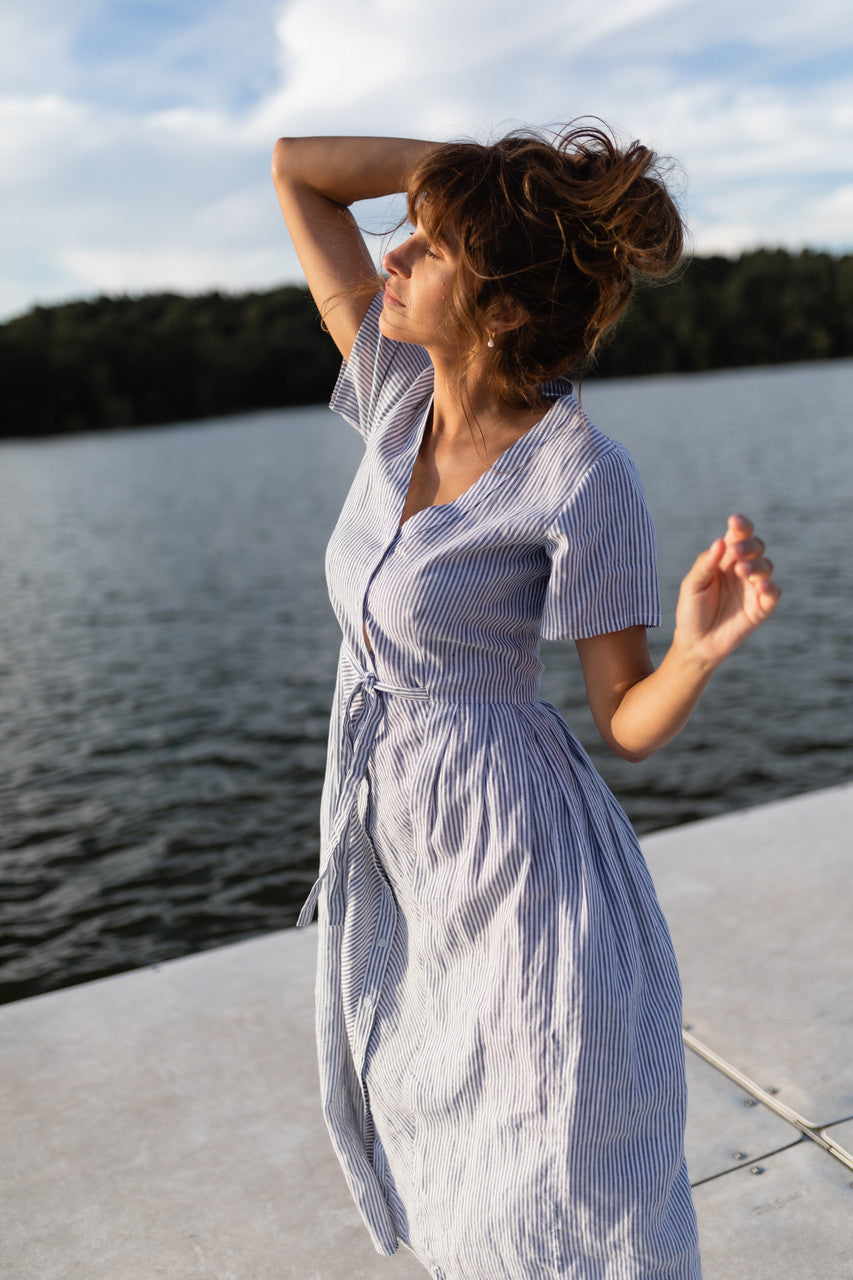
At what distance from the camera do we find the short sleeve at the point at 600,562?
1.38 metres

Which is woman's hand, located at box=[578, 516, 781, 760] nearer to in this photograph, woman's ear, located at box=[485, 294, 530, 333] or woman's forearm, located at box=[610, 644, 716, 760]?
woman's forearm, located at box=[610, 644, 716, 760]

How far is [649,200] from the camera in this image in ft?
4.67

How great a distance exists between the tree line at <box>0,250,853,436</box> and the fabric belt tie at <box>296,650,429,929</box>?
228 feet

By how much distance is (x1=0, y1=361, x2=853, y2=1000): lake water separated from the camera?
6066 millimetres

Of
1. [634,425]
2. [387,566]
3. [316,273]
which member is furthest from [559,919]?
[634,425]

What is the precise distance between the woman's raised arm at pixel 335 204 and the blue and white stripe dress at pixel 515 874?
1.00ft

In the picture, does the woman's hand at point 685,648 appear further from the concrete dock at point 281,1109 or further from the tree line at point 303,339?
the tree line at point 303,339

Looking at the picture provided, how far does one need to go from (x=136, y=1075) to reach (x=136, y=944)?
3140 mm

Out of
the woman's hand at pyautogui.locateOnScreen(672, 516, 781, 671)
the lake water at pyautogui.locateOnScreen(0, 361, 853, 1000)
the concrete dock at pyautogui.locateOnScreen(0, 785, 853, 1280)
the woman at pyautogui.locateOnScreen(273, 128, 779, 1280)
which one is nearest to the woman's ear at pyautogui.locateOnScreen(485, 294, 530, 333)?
the woman at pyautogui.locateOnScreen(273, 128, 779, 1280)

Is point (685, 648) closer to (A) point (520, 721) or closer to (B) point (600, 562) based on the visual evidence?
(B) point (600, 562)

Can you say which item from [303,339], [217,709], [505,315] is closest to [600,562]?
[505,315]

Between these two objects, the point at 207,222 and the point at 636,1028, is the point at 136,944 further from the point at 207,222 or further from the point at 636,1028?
the point at 207,222

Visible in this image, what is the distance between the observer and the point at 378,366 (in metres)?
1.83

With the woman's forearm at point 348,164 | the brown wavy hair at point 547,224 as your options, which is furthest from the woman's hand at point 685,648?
the woman's forearm at point 348,164
